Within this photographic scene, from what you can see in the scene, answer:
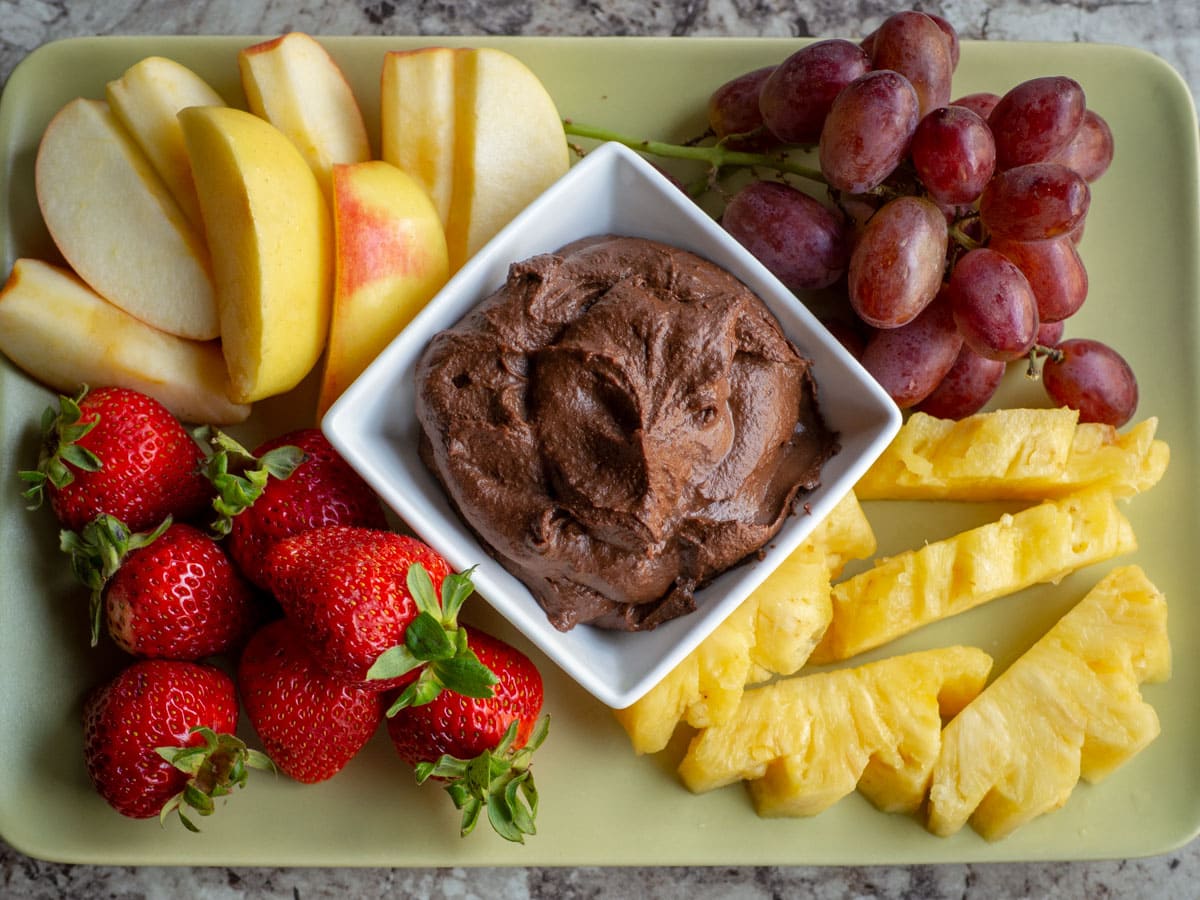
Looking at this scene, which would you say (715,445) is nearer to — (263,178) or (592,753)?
(592,753)

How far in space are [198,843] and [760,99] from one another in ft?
5.00

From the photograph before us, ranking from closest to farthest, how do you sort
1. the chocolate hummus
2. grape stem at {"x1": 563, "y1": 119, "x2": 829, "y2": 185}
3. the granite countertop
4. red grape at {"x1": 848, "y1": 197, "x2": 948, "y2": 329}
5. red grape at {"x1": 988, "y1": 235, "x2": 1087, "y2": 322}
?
the chocolate hummus, red grape at {"x1": 848, "y1": 197, "x2": 948, "y2": 329}, red grape at {"x1": 988, "y1": 235, "x2": 1087, "y2": 322}, grape stem at {"x1": 563, "y1": 119, "x2": 829, "y2": 185}, the granite countertop

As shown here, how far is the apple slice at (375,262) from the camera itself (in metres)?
1.69

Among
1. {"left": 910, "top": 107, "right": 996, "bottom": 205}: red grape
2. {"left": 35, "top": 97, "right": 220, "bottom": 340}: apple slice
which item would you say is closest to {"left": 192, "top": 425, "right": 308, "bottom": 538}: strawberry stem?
{"left": 35, "top": 97, "right": 220, "bottom": 340}: apple slice

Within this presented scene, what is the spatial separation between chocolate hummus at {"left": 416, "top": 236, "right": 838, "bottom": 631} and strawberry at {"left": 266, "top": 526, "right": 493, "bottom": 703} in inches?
4.9

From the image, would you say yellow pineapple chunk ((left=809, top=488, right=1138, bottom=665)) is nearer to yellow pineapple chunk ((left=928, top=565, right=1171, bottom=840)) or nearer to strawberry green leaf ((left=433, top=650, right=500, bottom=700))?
yellow pineapple chunk ((left=928, top=565, right=1171, bottom=840))

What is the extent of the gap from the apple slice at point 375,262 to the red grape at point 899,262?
66cm

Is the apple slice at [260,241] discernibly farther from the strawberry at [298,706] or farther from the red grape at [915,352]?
the red grape at [915,352]

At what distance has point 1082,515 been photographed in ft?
6.11

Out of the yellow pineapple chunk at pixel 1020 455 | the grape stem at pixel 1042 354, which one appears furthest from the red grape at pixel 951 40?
the yellow pineapple chunk at pixel 1020 455

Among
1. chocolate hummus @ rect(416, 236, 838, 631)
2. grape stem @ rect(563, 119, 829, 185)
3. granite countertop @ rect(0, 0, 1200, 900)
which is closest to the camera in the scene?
chocolate hummus @ rect(416, 236, 838, 631)

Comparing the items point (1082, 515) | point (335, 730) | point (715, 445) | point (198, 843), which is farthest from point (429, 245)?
point (1082, 515)

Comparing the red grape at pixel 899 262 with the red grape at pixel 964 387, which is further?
the red grape at pixel 964 387

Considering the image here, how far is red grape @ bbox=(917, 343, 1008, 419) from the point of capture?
6.03ft
